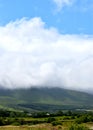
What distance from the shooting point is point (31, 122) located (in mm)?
152625

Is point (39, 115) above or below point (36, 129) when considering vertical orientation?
above

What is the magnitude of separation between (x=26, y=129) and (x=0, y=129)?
358 inches

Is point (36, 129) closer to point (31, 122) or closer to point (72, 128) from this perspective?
point (72, 128)

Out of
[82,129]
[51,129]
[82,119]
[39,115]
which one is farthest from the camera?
[39,115]

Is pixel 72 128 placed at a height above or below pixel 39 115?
below

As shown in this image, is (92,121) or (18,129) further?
(92,121)

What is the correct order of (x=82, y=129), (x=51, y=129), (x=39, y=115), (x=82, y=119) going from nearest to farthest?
(x=82, y=129) < (x=51, y=129) < (x=82, y=119) < (x=39, y=115)

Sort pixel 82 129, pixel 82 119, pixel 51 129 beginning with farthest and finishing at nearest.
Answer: pixel 82 119 → pixel 51 129 → pixel 82 129

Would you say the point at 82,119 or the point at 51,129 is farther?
the point at 82,119

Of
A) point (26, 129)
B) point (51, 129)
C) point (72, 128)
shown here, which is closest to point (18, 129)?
point (26, 129)

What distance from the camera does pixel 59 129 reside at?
11262cm

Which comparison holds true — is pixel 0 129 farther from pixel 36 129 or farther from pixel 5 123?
pixel 5 123

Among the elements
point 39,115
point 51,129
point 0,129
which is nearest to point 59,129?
point 51,129

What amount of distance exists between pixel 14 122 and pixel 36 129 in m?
41.3
